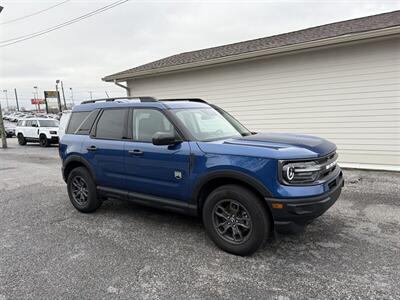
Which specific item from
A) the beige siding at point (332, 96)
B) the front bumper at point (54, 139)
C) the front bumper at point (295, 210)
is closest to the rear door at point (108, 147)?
the front bumper at point (295, 210)

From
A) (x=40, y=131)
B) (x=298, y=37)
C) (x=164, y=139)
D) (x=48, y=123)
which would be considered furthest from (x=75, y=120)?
(x=40, y=131)

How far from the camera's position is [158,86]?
11430 millimetres

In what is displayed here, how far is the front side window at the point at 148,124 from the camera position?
Answer: 4027mm

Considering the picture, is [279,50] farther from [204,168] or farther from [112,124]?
[204,168]

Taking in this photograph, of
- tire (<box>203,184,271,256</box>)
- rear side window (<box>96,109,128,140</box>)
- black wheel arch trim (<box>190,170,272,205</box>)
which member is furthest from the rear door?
tire (<box>203,184,271,256</box>)

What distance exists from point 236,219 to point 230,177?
49cm

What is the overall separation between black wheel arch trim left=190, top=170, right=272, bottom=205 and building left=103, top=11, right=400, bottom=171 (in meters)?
5.70

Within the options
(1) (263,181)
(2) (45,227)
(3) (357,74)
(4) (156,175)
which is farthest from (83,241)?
(3) (357,74)

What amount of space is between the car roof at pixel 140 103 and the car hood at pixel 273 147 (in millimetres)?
896

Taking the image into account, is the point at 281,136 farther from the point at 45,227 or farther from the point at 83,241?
the point at 45,227

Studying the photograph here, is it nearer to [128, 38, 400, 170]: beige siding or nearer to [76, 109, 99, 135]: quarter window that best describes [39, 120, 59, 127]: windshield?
[128, 38, 400, 170]: beige siding

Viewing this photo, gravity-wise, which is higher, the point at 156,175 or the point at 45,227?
the point at 156,175

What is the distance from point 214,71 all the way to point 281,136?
643 centimetres

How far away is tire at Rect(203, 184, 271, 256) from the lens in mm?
3197
